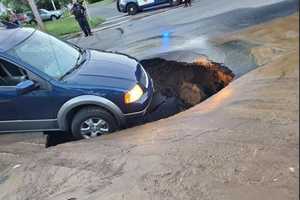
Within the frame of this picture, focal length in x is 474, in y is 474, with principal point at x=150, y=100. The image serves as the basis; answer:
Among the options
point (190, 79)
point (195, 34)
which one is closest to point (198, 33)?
point (195, 34)

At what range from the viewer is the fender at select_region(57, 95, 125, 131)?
6.92 meters

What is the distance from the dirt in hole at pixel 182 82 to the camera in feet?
26.6

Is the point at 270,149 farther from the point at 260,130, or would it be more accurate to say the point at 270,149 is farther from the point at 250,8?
the point at 250,8

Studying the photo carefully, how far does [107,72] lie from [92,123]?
0.83 metres

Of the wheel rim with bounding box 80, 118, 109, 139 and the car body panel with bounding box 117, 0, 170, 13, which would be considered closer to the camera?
the wheel rim with bounding box 80, 118, 109, 139

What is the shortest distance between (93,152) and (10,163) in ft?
4.29

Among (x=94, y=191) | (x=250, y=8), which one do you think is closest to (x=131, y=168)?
(x=94, y=191)

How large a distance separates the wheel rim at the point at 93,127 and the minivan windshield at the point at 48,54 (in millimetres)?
826

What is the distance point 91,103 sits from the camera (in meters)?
6.96

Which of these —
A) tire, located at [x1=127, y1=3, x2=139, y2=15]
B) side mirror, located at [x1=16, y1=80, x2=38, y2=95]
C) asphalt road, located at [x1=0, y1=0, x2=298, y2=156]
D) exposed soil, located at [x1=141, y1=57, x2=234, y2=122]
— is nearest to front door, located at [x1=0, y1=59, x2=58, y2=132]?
side mirror, located at [x1=16, y1=80, x2=38, y2=95]

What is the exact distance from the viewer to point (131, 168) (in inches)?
222

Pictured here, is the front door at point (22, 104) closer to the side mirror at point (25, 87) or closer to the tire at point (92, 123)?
the side mirror at point (25, 87)

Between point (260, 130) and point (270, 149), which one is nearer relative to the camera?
point (270, 149)

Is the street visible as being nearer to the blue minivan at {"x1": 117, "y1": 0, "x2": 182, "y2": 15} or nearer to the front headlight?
the front headlight
